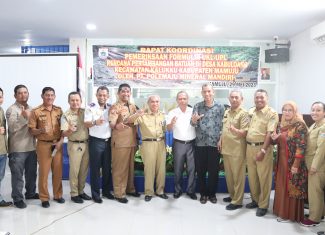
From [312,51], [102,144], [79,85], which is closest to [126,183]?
[102,144]

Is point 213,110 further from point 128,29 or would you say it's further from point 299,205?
point 128,29

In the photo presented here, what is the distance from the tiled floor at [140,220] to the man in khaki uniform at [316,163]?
0.72ft

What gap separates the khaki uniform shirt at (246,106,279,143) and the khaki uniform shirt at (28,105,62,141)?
89.4 inches

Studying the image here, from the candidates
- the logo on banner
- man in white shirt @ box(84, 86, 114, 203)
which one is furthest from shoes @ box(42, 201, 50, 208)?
the logo on banner

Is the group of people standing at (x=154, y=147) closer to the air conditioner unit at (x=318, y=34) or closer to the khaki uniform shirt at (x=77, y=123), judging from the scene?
the khaki uniform shirt at (x=77, y=123)

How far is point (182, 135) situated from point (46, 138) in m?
1.66

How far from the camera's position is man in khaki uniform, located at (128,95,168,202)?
3.92 metres

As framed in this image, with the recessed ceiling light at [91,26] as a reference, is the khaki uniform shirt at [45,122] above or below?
below

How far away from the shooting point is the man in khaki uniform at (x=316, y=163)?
300 cm

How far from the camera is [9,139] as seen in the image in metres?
3.69

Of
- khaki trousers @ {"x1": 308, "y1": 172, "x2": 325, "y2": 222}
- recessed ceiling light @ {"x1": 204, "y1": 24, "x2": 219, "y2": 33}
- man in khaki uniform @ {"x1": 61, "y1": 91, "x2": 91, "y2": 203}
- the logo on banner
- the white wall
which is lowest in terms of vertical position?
khaki trousers @ {"x1": 308, "y1": 172, "x2": 325, "y2": 222}

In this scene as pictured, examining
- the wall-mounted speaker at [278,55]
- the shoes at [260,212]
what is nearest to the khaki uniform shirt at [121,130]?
the shoes at [260,212]

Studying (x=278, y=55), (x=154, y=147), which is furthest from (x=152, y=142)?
(x=278, y=55)

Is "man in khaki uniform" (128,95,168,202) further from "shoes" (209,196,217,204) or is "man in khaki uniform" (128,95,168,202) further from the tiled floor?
"shoes" (209,196,217,204)
